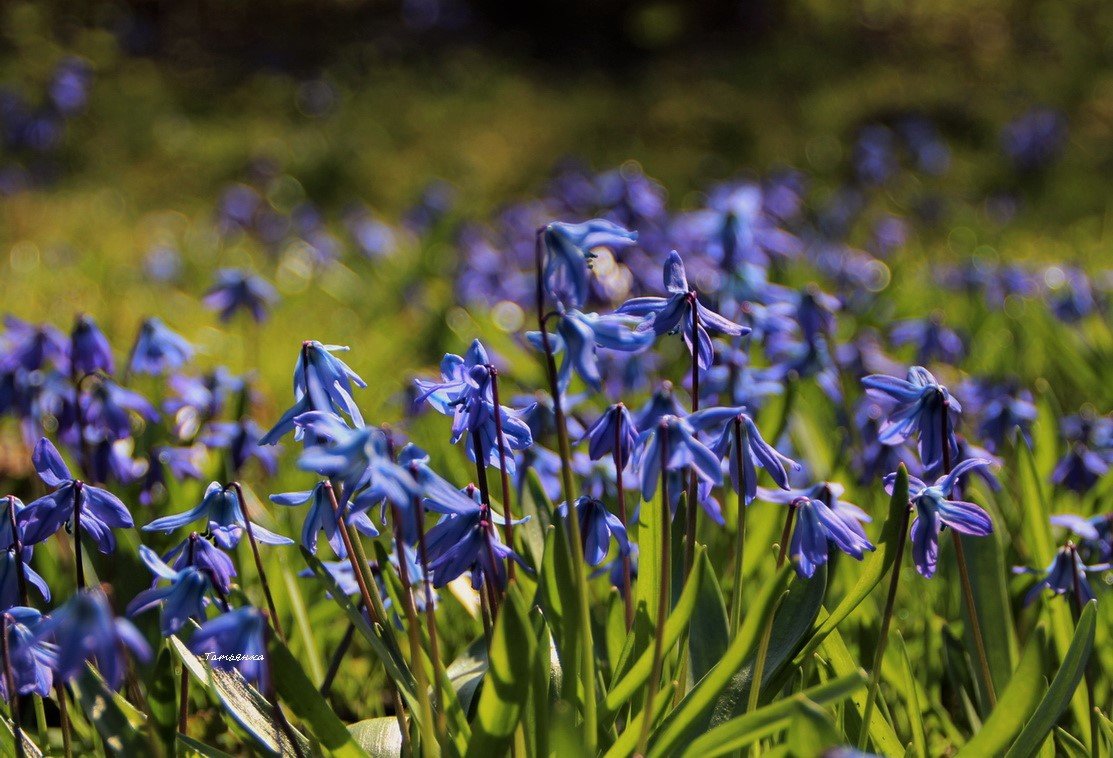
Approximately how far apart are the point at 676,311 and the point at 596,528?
0.37 metres

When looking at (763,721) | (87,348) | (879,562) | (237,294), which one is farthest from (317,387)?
(237,294)

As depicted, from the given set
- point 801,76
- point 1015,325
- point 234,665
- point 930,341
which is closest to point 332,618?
point 234,665

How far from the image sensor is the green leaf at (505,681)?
1308 millimetres

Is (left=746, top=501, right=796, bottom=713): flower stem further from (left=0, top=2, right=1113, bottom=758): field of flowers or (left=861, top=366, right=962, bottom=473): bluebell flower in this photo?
(left=861, top=366, right=962, bottom=473): bluebell flower

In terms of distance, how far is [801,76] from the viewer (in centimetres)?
1081

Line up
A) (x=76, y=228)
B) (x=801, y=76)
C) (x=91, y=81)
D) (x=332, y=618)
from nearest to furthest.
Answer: (x=332, y=618) → (x=76, y=228) → (x=801, y=76) → (x=91, y=81)

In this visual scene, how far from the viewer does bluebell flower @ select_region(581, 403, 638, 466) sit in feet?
5.13

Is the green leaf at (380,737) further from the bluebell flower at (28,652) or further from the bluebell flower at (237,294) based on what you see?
the bluebell flower at (237,294)

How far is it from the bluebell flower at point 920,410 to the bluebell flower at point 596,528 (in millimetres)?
404

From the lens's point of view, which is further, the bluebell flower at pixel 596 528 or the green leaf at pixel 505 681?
the bluebell flower at pixel 596 528

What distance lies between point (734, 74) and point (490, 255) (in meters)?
7.10

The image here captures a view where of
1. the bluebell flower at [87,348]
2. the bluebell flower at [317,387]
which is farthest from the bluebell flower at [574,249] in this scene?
the bluebell flower at [87,348]

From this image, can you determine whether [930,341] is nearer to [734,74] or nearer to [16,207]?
[16,207]

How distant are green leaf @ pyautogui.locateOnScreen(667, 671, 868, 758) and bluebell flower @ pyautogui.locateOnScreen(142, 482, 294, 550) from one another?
24.1 inches
